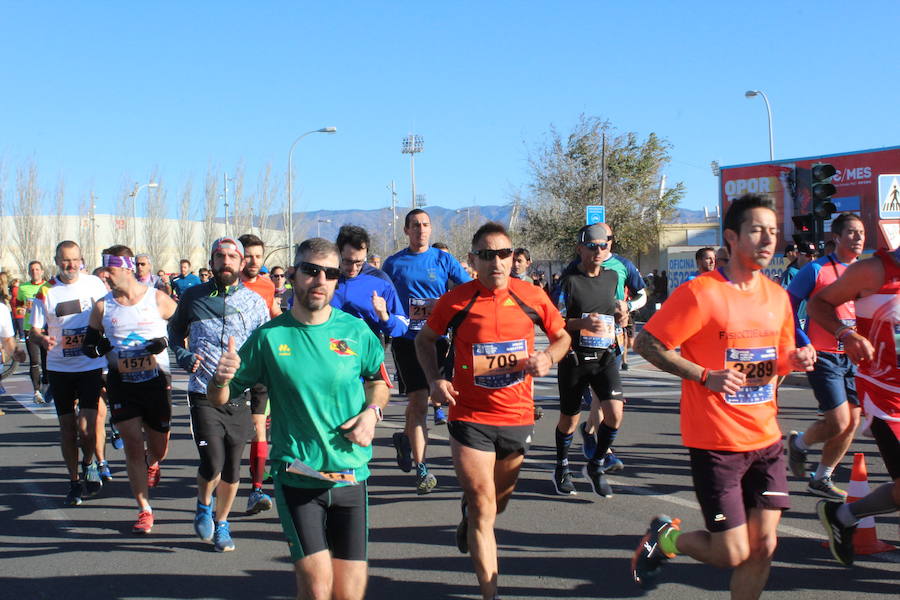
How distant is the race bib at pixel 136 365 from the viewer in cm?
617

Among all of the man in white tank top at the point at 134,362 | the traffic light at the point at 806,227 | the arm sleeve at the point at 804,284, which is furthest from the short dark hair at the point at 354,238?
the traffic light at the point at 806,227

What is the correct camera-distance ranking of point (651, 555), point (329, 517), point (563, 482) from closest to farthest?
point (329, 517), point (651, 555), point (563, 482)

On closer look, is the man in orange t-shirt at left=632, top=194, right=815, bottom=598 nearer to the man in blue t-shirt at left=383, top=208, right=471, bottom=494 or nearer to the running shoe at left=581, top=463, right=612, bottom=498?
the running shoe at left=581, top=463, right=612, bottom=498

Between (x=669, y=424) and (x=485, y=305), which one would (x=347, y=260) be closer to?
(x=485, y=305)

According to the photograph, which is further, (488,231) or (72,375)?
(72,375)

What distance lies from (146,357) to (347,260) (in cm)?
168

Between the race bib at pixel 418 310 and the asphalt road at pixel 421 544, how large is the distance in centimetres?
136

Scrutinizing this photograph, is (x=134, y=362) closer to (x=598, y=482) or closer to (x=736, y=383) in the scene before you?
(x=598, y=482)

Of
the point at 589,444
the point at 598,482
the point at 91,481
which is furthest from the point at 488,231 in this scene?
the point at 91,481

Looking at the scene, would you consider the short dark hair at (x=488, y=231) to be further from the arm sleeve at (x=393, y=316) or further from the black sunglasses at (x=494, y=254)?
the arm sleeve at (x=393, y=316)

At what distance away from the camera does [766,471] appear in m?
3.88

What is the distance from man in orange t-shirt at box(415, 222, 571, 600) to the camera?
14.8 ft

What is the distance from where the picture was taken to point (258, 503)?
6586 mm

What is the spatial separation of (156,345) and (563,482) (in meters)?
3.24
